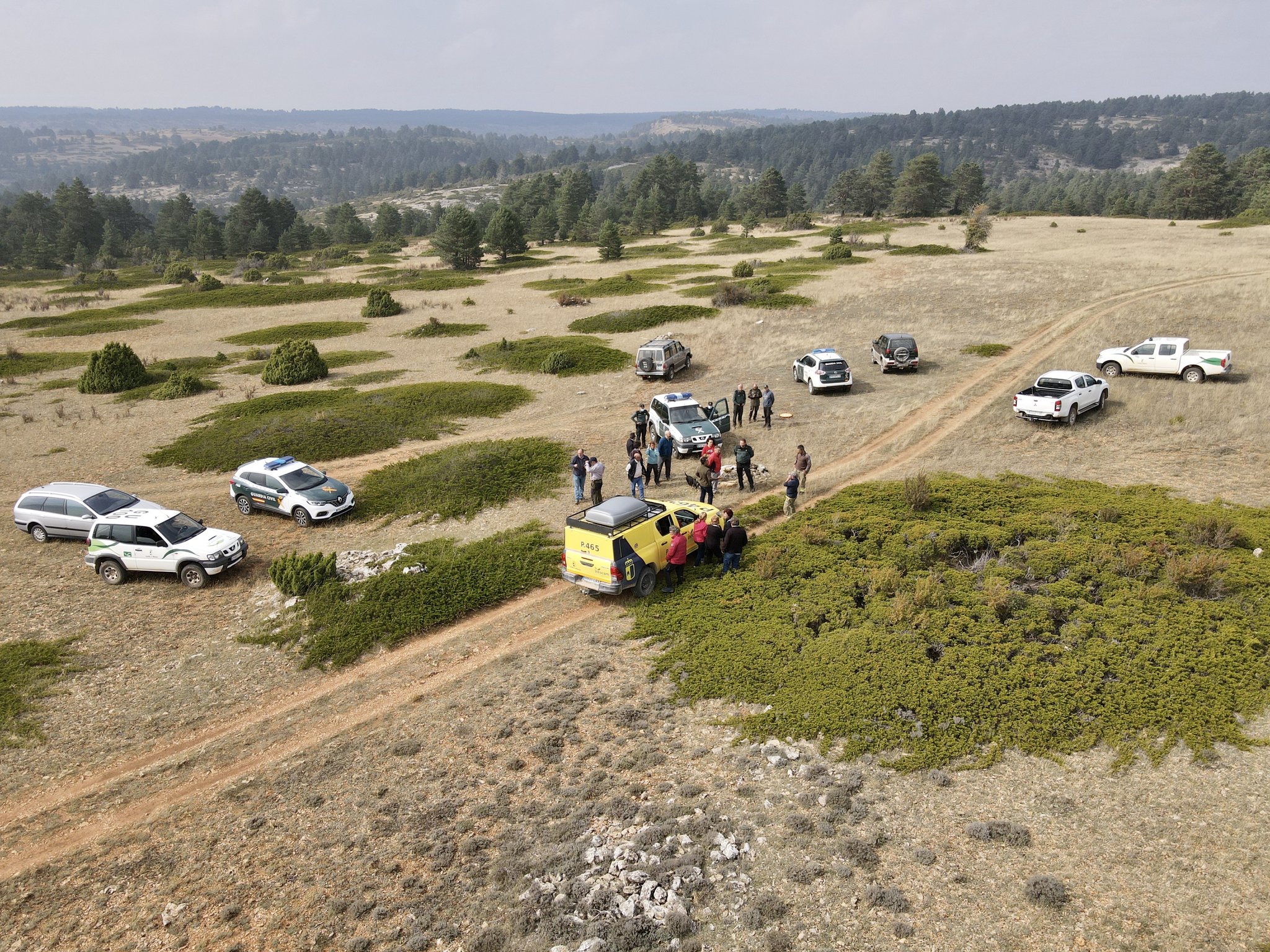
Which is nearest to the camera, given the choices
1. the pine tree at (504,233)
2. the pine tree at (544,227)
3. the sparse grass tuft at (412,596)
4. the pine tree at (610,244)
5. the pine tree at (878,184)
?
the sparse grass tuft at (412,596)

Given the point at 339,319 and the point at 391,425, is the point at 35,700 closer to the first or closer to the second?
the point at 391,425

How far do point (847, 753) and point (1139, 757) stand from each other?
4.28 m

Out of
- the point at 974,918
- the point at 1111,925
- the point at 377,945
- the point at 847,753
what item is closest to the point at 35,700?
the point at 377,945

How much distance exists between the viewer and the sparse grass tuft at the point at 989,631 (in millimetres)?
11156

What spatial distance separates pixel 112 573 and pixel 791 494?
19.0 meters

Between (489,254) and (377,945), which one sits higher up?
(489,254)

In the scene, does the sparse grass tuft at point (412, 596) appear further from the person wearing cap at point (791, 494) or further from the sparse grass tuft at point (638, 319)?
the sparse grass tuft at point (638, 319)

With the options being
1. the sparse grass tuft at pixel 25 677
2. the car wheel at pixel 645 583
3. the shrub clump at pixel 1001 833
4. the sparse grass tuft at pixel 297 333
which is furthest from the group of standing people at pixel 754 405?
the sparse grass tuft at pixel 297 333

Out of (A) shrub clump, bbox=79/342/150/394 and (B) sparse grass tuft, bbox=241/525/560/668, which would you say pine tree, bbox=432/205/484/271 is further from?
(B) sparse grass tuft, bbox=241/525/560/668

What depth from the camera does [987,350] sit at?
34.7 m

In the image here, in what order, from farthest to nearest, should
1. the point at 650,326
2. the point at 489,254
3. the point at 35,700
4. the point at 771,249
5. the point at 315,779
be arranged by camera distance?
the point at 489,254 < the point at 771,249 < the point at 650,326 < the point at 35,700 < the point at 315,779

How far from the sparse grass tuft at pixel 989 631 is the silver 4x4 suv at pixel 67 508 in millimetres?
16882

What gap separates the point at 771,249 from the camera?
80.2m

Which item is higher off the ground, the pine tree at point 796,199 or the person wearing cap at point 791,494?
the pine tree at point 796,199
